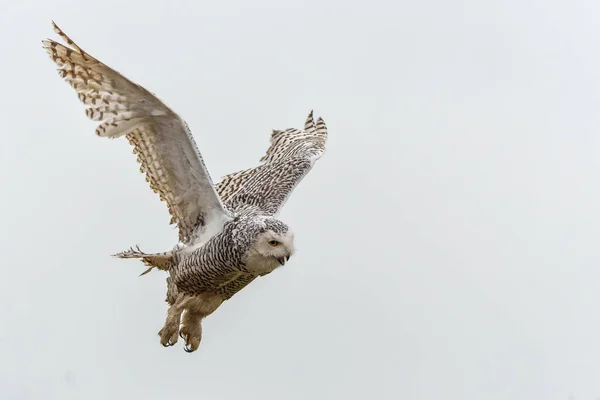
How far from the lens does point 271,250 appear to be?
14703 mm

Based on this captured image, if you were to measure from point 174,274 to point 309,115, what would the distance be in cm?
536

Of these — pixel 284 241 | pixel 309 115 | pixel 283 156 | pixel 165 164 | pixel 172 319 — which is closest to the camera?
pixel 284 241

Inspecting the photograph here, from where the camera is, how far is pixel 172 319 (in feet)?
54.9

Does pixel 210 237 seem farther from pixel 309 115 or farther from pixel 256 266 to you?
pixel 309 115

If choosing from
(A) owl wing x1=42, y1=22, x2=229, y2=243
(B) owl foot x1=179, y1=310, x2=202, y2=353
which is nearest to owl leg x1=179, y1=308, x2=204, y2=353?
(B) owl foot x1=179, y1=310, x2=202, y2=353

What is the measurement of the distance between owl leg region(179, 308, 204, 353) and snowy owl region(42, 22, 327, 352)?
13mm

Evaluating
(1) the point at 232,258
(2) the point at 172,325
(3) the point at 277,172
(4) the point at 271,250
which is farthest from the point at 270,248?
(3) the point at 277,172

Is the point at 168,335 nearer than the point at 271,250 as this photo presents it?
No

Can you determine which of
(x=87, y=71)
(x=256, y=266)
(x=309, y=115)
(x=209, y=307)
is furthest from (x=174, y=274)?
(x=309, y=115)

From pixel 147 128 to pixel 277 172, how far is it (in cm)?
306

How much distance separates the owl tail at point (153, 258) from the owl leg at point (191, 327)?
66 centimetres

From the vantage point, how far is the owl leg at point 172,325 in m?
16.7

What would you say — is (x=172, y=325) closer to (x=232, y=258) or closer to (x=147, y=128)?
(x=232, y=258)

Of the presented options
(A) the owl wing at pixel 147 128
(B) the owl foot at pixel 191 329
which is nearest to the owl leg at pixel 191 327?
(B) the owl foot at pixel 191 329
